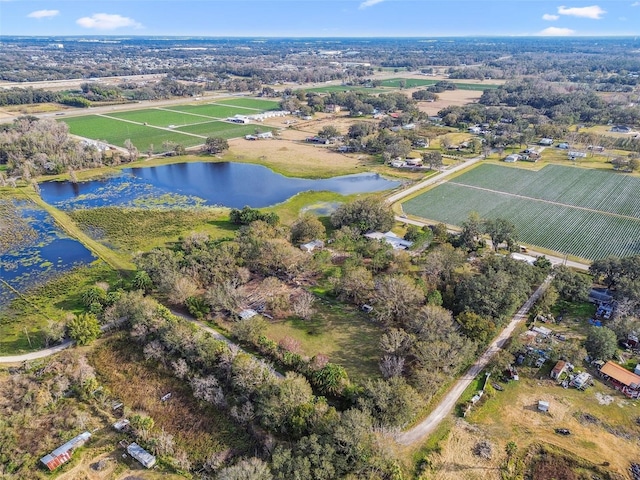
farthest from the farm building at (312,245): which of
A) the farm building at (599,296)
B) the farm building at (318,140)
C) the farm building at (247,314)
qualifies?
the farm building at (318,140)

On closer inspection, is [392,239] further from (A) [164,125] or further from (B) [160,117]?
(B) [160,117]

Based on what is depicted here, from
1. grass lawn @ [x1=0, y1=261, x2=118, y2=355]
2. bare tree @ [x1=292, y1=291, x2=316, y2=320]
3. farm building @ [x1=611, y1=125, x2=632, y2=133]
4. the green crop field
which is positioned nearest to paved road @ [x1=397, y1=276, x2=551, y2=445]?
bare tree @ [x1=292, y1=291, x2=316, y2=320]

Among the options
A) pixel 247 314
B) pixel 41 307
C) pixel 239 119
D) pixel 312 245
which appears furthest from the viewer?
pixel 239 119

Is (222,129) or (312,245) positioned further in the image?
(222,129)

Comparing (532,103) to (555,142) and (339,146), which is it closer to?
(555,142)

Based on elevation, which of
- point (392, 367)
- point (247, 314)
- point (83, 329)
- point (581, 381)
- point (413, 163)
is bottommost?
point (581, 381)

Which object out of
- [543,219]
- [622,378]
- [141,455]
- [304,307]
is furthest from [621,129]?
[141,455]

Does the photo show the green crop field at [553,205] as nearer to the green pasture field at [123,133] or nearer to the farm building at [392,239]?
the farm building at [392,239]
